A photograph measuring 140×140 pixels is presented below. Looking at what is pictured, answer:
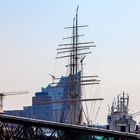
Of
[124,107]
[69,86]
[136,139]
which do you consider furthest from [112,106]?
[136,139]

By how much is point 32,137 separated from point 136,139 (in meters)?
11.8

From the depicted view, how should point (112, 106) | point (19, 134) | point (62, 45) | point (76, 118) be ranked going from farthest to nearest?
point (112, 106) → point (62, 45) → point (76, 118) → point (19, 134)

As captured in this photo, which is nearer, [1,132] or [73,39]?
[1,132]

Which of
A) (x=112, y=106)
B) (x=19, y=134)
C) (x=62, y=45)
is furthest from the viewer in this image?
(x=112, y=106)

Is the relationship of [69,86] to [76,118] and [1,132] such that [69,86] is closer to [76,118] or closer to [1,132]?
[76,118]

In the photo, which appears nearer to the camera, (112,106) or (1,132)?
(1,132)

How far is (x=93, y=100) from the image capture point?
14512 cm

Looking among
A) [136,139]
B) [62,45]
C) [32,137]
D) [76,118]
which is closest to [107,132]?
[136,139]

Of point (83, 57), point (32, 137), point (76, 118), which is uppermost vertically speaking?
point (83, 57)

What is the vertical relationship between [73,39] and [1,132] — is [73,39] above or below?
above

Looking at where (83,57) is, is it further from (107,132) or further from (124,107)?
(107,132)

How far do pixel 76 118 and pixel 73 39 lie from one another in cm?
2029

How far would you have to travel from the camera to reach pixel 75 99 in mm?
140875

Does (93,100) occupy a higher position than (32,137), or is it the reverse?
(93,100)
